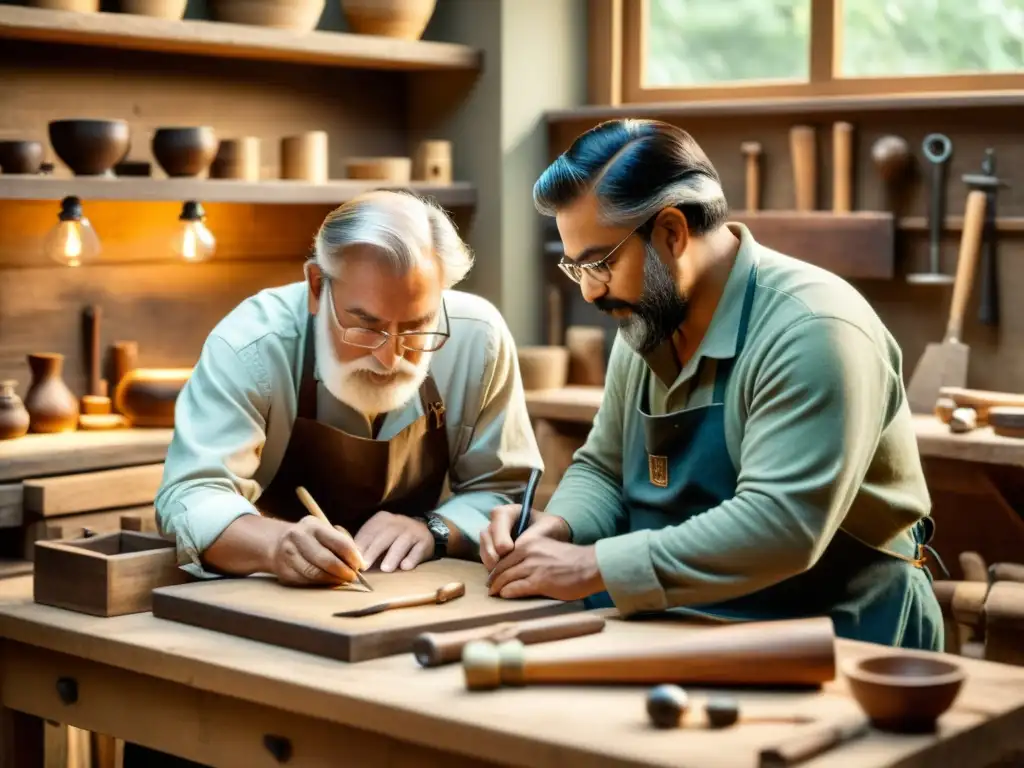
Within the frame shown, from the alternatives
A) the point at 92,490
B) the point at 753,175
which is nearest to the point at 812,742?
the point at 92,490

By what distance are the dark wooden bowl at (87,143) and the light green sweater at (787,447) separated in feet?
7.58

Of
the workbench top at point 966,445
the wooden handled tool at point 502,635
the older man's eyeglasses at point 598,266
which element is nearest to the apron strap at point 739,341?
the older man's eyeglasses at point 598,266

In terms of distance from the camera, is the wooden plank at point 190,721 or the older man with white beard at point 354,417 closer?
the wooden plank at point 190,721

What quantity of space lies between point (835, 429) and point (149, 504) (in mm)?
2652

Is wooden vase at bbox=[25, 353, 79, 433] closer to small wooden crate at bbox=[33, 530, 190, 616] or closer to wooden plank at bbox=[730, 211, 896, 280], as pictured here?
small wooden crate at bbox=[33, 530, 190, 616]

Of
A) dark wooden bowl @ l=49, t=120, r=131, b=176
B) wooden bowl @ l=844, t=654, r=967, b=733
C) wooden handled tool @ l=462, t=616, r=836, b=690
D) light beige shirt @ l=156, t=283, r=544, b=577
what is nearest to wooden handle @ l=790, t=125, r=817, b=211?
light beige shirt @ l=156, t=283, r=544, b=577

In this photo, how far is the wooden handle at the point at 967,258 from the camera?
16.0 feet

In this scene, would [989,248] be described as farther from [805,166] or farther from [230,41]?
[230,41]

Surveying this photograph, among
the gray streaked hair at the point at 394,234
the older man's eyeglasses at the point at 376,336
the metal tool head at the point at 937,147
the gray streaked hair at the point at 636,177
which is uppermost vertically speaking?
the metal tool head at the point at 937,147

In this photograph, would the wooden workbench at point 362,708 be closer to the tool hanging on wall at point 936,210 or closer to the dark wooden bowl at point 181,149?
the dark wooden bowl at point 181,149

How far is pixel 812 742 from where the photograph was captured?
6.59 ft

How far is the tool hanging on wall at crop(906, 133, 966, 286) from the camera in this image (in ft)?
16.4

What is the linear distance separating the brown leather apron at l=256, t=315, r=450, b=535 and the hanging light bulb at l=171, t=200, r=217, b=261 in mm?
1760

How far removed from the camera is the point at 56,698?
9.34 ft
